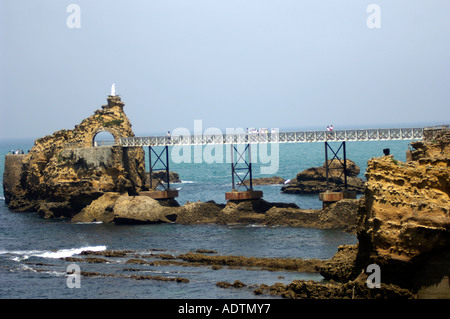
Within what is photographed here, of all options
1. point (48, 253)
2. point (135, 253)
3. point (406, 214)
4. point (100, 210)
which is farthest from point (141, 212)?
point (406, 214)

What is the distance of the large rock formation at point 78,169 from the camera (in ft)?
198

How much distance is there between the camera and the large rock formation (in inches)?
2371

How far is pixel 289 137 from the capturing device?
57.7m

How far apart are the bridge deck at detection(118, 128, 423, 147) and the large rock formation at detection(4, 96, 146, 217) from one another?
2703 mm

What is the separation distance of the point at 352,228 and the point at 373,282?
1937 centimetres

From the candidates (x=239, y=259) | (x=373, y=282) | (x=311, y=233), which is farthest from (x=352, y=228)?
(x=373, y=282)

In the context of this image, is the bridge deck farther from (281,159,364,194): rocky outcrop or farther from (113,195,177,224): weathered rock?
(281,159,364,194): rocky outcrop

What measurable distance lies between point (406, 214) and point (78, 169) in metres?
38.9

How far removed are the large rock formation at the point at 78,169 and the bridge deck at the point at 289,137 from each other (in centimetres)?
270

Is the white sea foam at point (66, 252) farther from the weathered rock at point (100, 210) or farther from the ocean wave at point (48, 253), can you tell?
the weathered rock at point (100, 210)

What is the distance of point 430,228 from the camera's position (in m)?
26.4

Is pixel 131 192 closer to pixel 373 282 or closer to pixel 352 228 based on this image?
pixel 352 228

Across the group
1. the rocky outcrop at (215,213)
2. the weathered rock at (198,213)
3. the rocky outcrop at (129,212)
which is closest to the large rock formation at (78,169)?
the rocky outcrop at (215,213)

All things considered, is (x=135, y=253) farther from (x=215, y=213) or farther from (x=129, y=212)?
(x=215, y=213)
